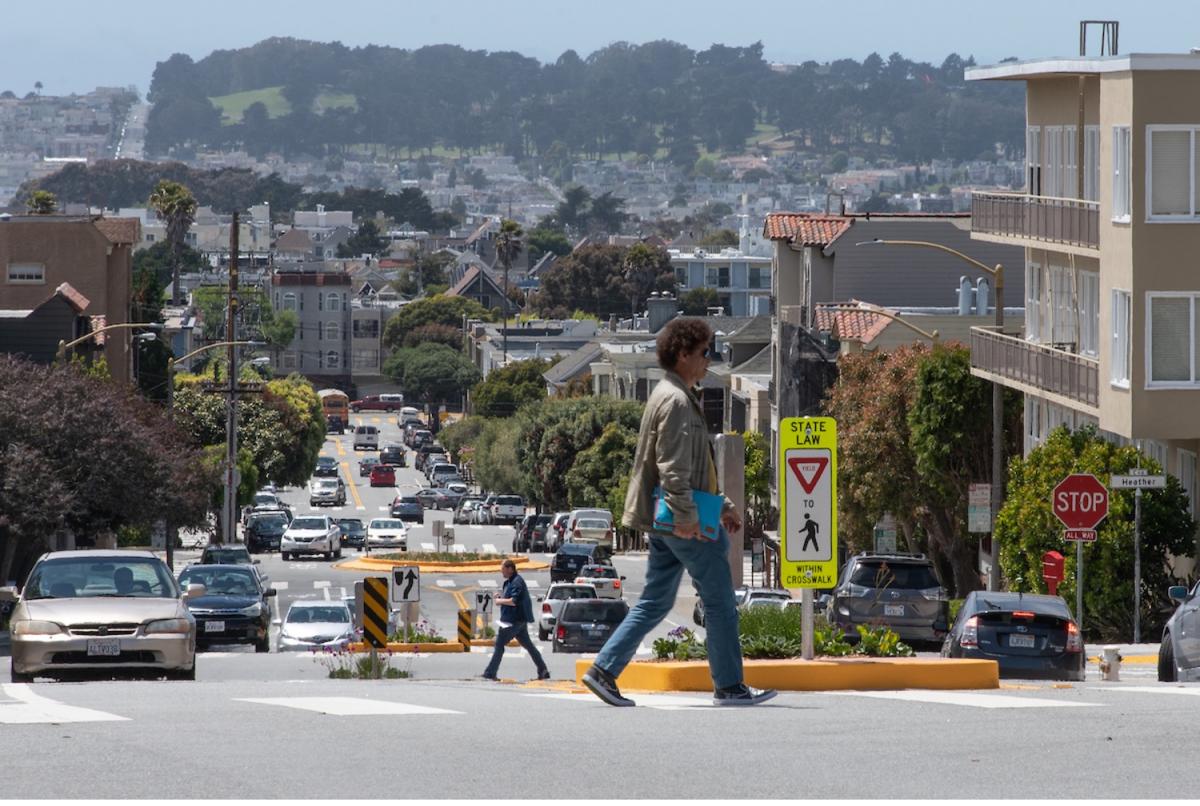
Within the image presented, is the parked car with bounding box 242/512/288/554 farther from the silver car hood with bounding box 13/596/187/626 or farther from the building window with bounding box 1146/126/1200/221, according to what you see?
the silver car hood with bounding box 13/596/187/626

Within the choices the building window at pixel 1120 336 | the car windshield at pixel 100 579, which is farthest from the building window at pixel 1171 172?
the car windshield at pixel 100 579

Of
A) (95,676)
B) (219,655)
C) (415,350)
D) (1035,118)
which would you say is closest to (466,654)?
(219,655)

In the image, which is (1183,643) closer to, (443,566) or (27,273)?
(443,566)

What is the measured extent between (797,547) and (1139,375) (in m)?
21.7

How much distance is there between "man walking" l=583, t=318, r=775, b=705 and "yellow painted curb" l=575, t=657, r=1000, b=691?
58.5 inches

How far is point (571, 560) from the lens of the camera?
178 feet

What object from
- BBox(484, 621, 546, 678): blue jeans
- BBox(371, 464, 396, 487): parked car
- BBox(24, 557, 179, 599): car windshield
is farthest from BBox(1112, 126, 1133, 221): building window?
BBox(371, 464, 396, 487): parked car

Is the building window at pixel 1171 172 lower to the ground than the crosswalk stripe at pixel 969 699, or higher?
higher

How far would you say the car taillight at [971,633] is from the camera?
907 inches

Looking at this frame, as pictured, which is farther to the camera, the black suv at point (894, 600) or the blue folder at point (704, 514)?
the black suv at point (894, 600)

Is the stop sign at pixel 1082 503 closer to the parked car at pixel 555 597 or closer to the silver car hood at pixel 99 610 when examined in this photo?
the parked car at pixel 555 597

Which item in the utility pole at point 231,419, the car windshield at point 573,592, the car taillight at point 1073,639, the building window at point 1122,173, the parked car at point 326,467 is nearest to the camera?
the car taillight at point 1073,639

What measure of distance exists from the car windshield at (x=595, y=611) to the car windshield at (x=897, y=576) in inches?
222

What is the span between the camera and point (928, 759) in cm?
1050
